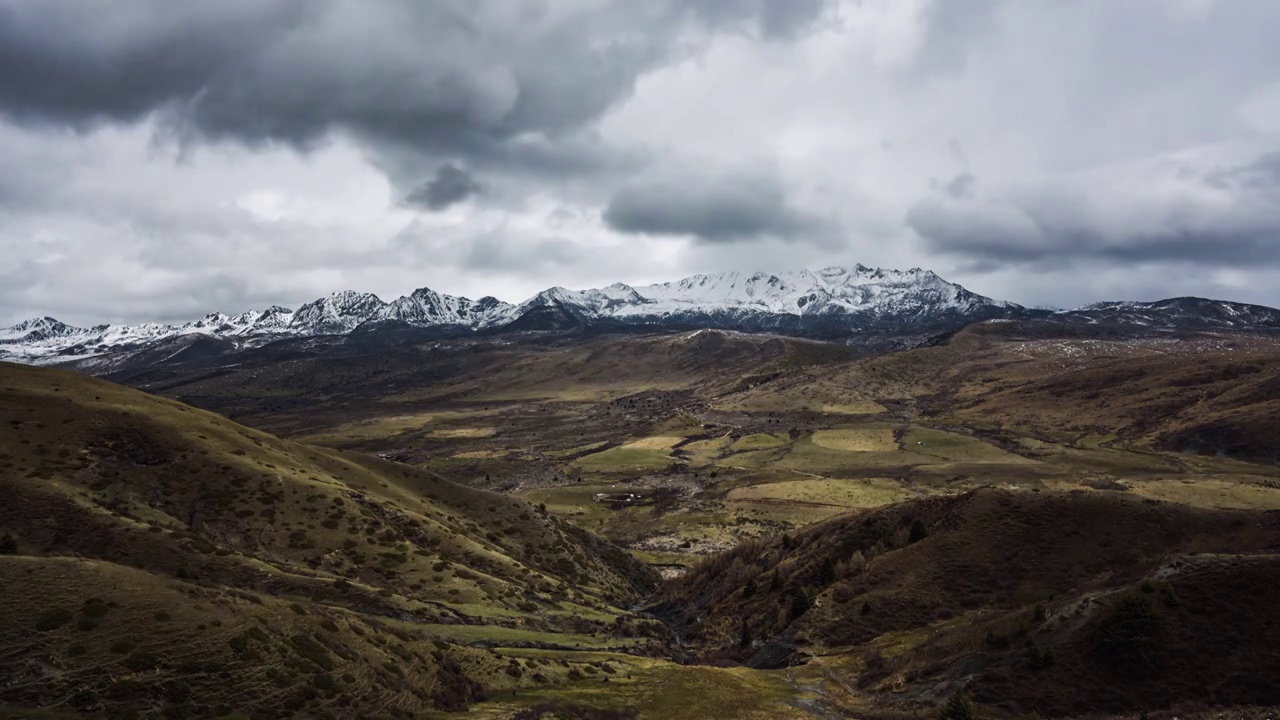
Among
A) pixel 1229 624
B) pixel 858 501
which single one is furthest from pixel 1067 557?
pixel 858 501

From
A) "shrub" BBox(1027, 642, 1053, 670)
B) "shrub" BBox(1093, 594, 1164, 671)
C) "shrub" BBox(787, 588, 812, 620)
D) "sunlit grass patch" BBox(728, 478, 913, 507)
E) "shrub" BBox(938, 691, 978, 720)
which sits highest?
"shrub" BBox(1093, 594, 1164, 671)

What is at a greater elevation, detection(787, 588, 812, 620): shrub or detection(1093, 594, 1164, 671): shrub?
detection(1093, 594, 1164, 671): shrub

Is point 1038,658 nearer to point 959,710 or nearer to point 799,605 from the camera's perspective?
point 959,710

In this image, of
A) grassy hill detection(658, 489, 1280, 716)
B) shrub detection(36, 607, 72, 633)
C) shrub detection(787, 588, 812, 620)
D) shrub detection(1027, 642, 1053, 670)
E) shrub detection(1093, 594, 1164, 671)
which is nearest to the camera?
shrub detection(36, 607, 72, 633)

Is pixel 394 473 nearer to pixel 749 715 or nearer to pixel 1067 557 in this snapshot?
pixel 749 715

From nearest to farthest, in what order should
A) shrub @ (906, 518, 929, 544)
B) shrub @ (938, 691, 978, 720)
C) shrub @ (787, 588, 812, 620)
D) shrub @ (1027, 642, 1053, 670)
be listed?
shrub @ (938, 691, 978, 720) → shrub @ (1027, 642, 1053, 670) → shrub @ (787, 588, 812, 620) → shrub @ (906, 518, 929, 544)

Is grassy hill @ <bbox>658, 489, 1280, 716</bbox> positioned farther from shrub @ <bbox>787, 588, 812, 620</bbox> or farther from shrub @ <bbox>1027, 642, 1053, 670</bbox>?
shrub @ <bbox>787, 588, 812, 620</bbox>

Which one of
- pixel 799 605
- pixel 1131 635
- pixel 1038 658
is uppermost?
pixel 1131 635

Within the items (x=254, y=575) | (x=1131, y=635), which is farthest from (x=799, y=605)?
(x=254, y=575)

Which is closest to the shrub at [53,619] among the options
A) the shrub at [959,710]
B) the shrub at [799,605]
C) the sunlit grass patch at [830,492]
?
the shrub at [959,710]

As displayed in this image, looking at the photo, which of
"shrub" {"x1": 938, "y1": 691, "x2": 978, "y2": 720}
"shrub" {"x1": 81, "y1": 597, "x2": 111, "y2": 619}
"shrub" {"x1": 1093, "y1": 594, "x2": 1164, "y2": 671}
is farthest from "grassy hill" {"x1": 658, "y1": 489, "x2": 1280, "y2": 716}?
"shrub" {"x1": 81, "y1": 597, "x2": 111, "y2": 619}
